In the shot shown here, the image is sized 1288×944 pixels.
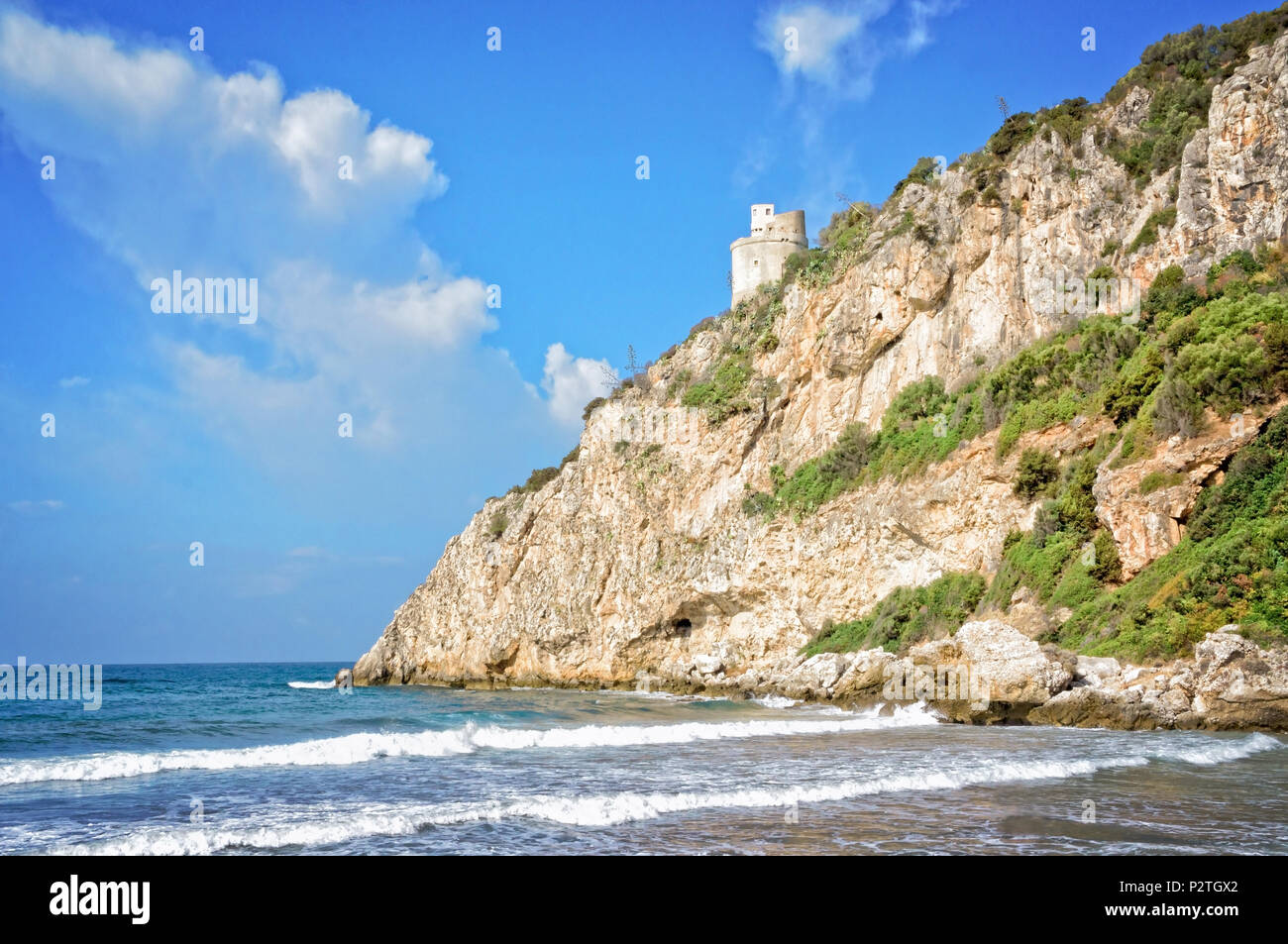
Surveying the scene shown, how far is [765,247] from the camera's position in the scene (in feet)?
177

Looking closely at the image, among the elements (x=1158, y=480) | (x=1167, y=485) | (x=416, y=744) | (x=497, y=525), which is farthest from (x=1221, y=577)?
(x=497, y=525)

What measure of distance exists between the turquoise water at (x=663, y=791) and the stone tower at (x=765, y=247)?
1426 inches

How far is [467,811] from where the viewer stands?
10.7m

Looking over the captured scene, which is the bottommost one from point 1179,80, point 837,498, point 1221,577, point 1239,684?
point 1239,684

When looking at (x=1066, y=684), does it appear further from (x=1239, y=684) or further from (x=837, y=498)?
(x=837, y=498)

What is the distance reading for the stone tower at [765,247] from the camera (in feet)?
176

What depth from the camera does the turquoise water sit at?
29.7 ft

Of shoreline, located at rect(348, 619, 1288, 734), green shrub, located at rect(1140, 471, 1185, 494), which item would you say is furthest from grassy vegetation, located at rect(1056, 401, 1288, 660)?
green shrub, located at rect(1140, 471, 1185, 494)

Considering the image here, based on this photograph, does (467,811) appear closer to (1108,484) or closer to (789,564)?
(1108,484)

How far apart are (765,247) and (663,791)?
46.5m

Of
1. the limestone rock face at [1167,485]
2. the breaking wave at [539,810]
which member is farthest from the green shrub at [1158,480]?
the breaking wave at [539,810]

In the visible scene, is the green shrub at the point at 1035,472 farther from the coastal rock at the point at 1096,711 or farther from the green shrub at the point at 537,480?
the green shrub at the point at 537,480
